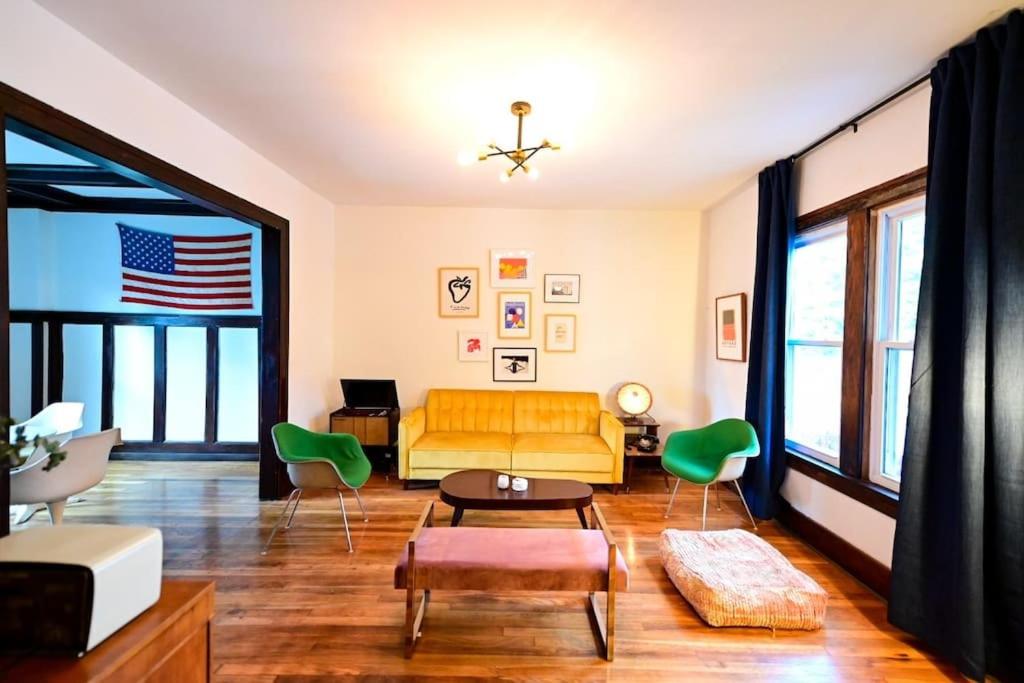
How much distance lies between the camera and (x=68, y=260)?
4.58 m

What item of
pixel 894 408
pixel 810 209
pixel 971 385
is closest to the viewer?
pixel 971 385

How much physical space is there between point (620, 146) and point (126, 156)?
296cm

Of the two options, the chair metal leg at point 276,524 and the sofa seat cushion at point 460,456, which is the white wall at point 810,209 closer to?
the sofa seat cushion at point 460,456

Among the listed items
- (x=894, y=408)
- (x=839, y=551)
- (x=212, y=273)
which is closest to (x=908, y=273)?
(x=894, y=408)

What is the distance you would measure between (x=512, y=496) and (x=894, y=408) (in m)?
2.40

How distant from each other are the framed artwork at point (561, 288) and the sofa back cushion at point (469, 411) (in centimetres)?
116

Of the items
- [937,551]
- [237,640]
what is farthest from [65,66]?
[937,551]

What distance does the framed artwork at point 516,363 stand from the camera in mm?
4734

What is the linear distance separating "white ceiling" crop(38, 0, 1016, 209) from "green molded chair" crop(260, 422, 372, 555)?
2.19 meters

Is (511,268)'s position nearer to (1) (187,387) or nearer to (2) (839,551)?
(2) (839,551)

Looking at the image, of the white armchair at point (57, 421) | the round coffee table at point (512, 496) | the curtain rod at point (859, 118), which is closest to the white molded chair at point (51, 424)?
the white armchair at point (57, 421)

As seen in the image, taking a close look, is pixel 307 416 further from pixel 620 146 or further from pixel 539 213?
pixel 620 146

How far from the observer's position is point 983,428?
1.79 meters

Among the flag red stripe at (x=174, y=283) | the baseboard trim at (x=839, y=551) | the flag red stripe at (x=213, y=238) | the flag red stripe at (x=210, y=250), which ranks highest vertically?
the flag red stripe at (x=213, y=238)
